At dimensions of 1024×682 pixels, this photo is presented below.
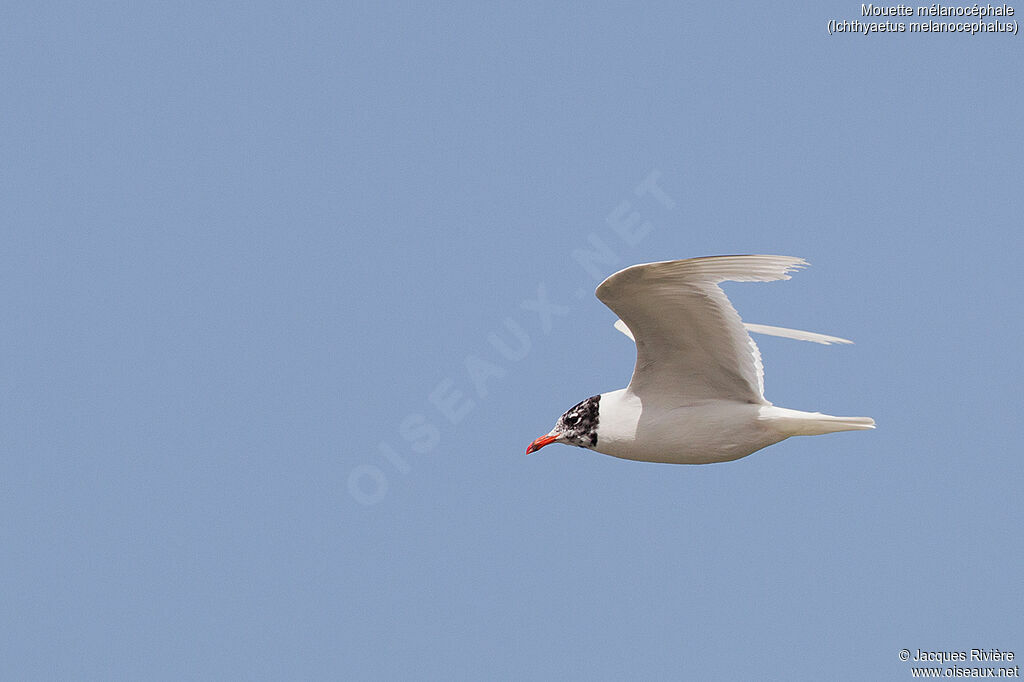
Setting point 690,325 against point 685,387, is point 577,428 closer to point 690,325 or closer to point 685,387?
point 685,387

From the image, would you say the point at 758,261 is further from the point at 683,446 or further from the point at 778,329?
the point at 778,329

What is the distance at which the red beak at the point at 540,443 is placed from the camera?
1122cm

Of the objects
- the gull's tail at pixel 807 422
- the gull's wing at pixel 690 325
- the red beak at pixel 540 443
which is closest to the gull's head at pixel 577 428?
the red beak at pixel 540 443

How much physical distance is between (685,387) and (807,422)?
106 centimetres

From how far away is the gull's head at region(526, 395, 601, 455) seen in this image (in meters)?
10.9

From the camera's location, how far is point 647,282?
30.7 ft

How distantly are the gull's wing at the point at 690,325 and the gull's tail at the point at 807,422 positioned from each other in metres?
0.25

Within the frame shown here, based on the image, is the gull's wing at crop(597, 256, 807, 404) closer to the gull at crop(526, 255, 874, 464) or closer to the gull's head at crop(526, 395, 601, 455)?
the gull at crop(526, 255, 874, 464)

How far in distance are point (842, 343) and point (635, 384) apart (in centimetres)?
230

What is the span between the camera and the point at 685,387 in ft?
34.0

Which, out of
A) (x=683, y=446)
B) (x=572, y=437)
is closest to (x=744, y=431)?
(x=683, y=446)

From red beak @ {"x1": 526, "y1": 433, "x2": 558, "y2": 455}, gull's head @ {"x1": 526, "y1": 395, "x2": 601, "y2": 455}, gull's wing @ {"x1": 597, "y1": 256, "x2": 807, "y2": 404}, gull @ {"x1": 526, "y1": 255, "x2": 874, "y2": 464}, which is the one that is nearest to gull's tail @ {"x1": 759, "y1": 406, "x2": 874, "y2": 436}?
gull @ {"x1": 526, "y1": 255, "x2": 874, "y2": 464}

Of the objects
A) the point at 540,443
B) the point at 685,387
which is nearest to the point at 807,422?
the point at 685,387

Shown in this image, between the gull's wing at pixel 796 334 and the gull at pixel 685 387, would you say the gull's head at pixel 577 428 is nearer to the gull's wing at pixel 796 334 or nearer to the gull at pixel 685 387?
the gull at pixel 685 387
